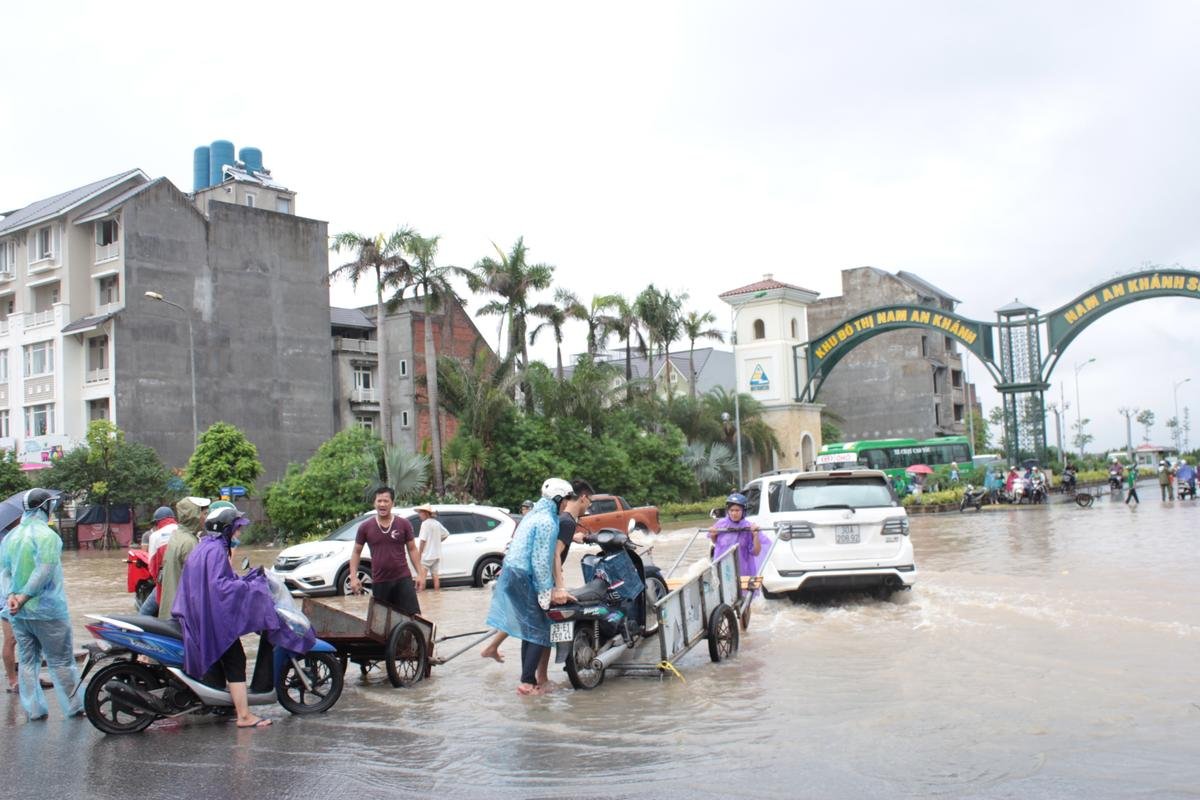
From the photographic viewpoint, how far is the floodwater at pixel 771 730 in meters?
6.28

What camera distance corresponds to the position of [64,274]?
51.3 m

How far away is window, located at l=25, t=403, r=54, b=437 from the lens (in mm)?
51500

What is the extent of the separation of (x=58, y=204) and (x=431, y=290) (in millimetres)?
23773

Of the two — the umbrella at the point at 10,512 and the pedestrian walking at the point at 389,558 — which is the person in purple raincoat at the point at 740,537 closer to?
the pedestrian walking at the point at 389,558

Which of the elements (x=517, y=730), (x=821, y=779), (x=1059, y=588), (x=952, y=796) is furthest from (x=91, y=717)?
(x=1059, y=588)

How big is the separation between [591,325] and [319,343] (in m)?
13.7

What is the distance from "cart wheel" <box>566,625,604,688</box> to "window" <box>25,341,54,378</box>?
162ft

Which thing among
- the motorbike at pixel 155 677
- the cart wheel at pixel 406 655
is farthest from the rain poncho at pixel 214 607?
the cart wheel at pixel 406 655

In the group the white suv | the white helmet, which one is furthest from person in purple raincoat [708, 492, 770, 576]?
the white helmet

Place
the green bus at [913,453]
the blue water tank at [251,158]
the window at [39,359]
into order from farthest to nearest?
the blue water tank at [251,158] → the green bus at [913,453] → the window at [39,359]

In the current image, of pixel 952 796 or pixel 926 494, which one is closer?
pixel 952 796

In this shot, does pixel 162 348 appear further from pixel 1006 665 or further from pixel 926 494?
pixel 1006 665

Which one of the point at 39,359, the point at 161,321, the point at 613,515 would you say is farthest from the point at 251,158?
the point at 613,515

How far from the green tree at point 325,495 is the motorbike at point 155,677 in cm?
2957
